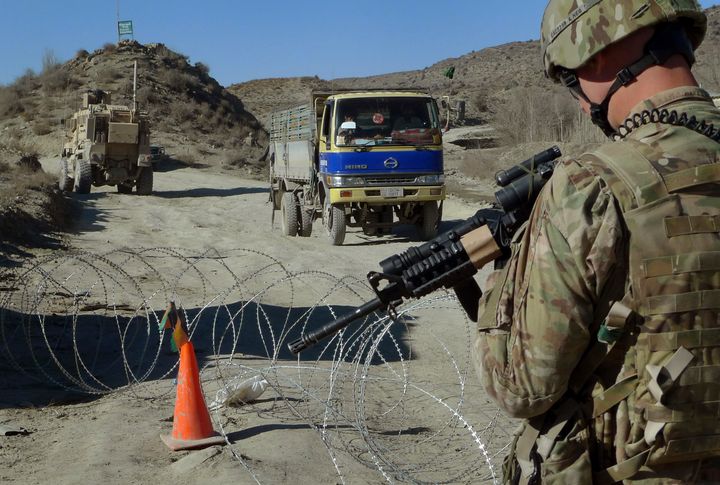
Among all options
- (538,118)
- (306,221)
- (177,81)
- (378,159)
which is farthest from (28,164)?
(177,81)

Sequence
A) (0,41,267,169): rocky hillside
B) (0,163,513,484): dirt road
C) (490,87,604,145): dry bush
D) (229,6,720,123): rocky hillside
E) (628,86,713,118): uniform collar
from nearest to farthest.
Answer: (628,86,713,118): uniform collar → (0,163,513,484): dirt road → (490,87,604,145): dry bush → (0,41,267,169): rocky hillside → (229,6,720,123): rocky hillside

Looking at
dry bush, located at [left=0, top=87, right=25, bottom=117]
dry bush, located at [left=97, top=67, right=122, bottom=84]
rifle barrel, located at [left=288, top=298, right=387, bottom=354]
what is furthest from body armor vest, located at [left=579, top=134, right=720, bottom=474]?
dry bush, located at [left=97, top=67, right=122, bottom=84]

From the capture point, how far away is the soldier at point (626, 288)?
70.7 inches

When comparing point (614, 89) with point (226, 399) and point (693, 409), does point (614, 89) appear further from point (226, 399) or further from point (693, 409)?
point (226, 399)

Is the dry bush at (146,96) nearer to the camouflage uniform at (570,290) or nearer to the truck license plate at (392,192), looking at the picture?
the truck license plate at (392,192)

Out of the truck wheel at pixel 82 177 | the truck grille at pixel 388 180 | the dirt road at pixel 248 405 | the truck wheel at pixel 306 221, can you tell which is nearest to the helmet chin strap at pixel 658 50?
the dirt road at pixel 248 405

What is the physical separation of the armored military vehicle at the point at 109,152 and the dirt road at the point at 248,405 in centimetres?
1240

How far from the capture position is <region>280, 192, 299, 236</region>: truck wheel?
16.4m

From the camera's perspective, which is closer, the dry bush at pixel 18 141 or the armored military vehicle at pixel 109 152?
the armored military vehicle at pixel 109 152

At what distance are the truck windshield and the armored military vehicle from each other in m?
11.2

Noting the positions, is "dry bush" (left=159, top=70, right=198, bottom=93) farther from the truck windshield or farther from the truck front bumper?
the truck front bumper

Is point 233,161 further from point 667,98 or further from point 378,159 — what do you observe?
point 667,98

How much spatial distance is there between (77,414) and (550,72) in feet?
16.0

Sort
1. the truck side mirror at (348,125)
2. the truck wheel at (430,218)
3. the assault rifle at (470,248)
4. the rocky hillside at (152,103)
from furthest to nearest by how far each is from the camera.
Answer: the rocky hillside at (152,103) < the truck wheel at (430,218) < the truck side mirror at (348,125) < the assault rifle at (470,248)
